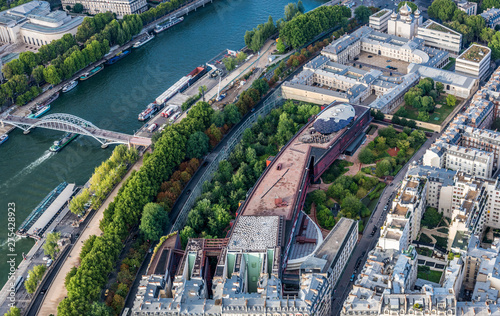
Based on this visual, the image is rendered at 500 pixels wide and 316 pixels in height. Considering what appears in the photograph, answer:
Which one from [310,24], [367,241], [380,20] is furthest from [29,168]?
[380,20]

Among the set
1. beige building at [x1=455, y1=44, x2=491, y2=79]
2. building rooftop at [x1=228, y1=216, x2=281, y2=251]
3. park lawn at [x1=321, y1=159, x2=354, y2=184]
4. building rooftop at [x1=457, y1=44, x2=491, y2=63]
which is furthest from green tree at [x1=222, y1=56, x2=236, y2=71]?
building rooftop at [x1=228, y1=216, x2=281, y2=251]

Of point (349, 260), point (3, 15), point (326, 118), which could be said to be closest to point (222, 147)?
point (326, 118)

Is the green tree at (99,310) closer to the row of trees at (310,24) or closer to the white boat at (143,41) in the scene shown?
the row of trees at (310,24)

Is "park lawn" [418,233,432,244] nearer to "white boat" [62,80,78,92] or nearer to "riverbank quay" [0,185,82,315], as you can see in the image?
"riverbank quay" [0,185,82,315]

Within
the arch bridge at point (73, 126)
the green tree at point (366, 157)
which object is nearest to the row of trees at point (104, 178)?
the arch bridge at point (73, 126)

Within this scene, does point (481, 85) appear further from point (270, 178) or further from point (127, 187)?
point (127, 187)

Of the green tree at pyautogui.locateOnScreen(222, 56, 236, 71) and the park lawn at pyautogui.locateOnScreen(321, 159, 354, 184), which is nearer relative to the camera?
the park lawn at pyautogui.locateOnScreen(321, 159, 354, 184)

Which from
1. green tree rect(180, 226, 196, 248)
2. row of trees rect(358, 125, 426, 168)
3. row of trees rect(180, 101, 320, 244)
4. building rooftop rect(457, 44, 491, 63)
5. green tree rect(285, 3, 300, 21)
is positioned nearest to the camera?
green tree rect(180, 226, 196, 248)
